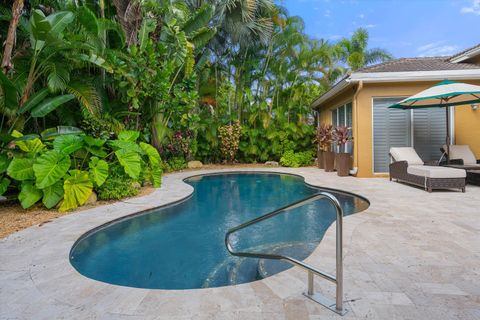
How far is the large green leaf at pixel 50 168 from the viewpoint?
5703mm

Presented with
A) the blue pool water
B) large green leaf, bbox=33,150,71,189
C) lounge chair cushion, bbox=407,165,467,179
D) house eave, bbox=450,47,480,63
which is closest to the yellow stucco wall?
house eave, bbox=450,47,480,63

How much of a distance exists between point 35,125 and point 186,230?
5.40 m

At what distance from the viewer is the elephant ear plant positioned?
19.1 feet

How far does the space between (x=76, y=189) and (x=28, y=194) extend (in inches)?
32.2

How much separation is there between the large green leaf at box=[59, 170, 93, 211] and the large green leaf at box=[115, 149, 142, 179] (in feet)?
2.82

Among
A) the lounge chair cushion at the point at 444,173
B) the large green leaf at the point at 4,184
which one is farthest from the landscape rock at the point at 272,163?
the large green leaf at the point at 4,184

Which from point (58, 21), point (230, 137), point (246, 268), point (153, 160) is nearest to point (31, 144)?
point (58, 21)

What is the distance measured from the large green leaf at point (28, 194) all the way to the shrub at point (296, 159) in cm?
1068

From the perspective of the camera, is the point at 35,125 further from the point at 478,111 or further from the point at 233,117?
the point at 478,111

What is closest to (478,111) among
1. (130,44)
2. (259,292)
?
(259,292)

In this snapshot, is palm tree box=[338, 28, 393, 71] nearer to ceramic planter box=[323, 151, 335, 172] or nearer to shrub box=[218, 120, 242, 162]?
shrub box=[218, 120, 242, 162]

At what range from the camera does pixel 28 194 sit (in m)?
5.91

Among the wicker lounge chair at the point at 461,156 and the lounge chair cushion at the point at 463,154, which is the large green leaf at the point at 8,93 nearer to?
the wicker lounge chair at the point at 461,156

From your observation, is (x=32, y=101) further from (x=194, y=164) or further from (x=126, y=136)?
(x=194, y=164)
